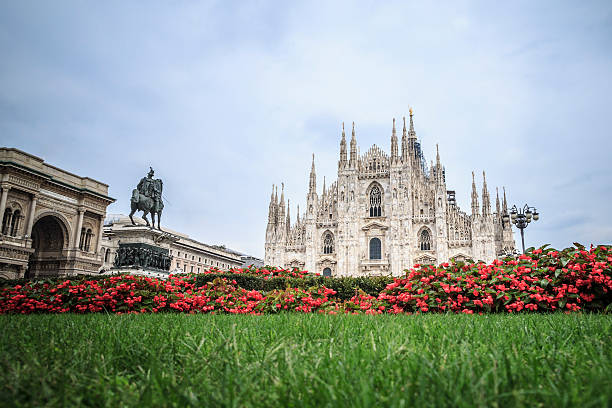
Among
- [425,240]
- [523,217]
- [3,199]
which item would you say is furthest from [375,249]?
[3,199]

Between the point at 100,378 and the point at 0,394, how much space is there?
0.36m

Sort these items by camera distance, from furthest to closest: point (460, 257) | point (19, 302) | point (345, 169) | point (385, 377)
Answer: point (345, 169) → point (460, 257) → point (19, 302) → point (385, 377)

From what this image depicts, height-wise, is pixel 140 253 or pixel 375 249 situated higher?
pixel 375 249

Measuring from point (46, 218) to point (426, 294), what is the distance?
27.2m

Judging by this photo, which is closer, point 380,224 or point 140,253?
point 140,253

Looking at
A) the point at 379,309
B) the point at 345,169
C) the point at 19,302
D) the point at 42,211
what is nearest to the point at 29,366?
the point at 379,309

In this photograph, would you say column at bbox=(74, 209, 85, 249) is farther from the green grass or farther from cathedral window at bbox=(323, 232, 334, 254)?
the green grass

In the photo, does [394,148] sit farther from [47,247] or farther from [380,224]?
[47,247]

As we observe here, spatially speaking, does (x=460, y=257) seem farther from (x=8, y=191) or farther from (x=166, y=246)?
(x=8, y=191)

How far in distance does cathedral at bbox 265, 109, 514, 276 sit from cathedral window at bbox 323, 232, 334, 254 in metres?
0.10

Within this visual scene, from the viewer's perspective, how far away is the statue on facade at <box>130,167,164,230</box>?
15086 millimetres

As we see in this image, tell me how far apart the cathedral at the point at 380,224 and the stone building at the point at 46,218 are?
17573 mm

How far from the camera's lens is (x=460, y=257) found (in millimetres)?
35406

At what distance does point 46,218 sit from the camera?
25.9 meters
